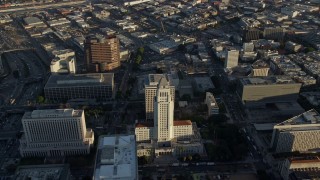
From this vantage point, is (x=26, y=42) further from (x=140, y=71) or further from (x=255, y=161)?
(x=255, y=161)

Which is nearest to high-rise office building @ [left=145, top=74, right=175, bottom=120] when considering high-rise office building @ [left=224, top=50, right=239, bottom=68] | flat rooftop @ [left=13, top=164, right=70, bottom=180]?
flat rooftop @ [left=13, top=164, right=70, bottom=180]

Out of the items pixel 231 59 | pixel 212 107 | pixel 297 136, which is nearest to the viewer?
pixel 297 136

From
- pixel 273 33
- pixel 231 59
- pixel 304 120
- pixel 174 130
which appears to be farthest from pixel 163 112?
pixel 273 33

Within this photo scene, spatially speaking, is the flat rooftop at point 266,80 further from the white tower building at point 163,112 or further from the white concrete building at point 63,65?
the white concrete building at point 63,65

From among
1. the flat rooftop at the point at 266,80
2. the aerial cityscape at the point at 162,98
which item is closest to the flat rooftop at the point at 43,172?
the aerial cityscape at the point at 162,98


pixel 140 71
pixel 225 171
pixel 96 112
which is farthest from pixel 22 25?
pixel 225 171

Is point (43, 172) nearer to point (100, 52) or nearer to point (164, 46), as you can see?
point (100, 52)
